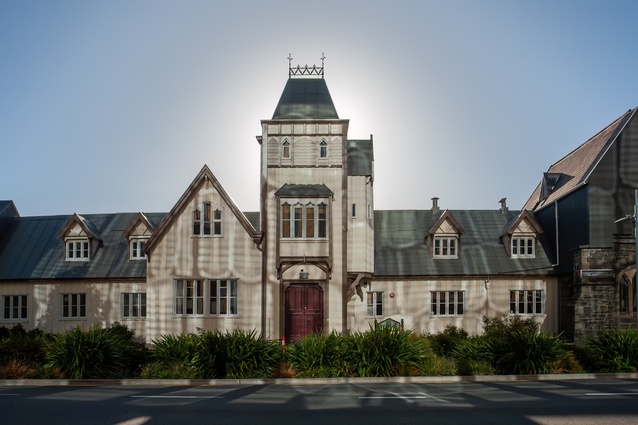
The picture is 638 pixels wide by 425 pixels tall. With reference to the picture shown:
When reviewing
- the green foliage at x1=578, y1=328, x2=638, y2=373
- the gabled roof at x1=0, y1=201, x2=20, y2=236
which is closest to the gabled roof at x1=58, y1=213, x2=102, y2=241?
the gabled roof at x1=0, y1=201, x2=20, y2=236

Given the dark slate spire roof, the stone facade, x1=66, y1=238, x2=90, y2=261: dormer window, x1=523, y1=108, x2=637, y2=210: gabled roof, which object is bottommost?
the stone facade

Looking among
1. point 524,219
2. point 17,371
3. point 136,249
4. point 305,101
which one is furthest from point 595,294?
point 17,371

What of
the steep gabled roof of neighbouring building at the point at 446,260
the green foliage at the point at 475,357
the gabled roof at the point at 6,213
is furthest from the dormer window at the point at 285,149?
the gabled roof at the point at 6,213

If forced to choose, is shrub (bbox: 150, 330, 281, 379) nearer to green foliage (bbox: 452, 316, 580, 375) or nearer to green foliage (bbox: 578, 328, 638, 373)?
green foliage (bbox: 452, 316, 580, 375)

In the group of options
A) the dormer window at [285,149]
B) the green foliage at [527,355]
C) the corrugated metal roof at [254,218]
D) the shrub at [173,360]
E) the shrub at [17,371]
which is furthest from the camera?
the corrugated metal roof at [254,218]

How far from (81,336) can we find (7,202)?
85.8 ft

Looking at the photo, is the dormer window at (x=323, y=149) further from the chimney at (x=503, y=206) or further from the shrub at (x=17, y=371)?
the shrub at (x=17, y=371)

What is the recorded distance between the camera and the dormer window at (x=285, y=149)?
112ft

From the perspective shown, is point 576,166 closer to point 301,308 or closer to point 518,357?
point 301,308

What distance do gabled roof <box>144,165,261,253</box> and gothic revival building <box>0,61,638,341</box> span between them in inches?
2.4

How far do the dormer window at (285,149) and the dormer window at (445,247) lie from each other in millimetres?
10610

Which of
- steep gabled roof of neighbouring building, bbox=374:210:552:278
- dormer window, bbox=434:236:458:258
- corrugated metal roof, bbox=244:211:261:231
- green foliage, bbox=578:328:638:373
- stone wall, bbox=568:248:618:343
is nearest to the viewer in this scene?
green foliage, bbox=578:328:638:373

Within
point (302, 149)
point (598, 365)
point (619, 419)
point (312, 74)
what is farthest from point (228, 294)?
point (619, 419)

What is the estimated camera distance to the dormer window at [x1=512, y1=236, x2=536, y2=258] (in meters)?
38.8
